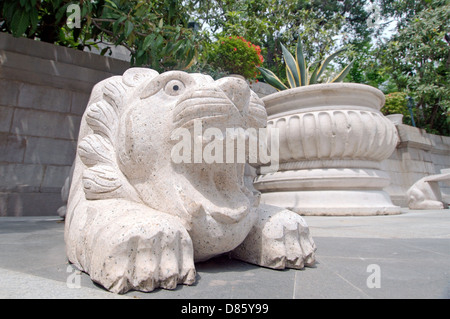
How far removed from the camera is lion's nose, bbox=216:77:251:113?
1.16 m

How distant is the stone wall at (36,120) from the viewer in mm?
3623

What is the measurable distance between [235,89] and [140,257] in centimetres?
65

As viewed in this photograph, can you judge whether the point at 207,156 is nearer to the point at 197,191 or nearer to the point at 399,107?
the point at 197,191

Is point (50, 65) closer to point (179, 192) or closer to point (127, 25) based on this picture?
point (127, 25)

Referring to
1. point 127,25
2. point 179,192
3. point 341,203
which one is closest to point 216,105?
point 179,192

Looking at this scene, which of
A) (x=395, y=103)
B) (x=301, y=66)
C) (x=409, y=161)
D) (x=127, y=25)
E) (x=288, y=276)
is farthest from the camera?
(x=395, y=103)

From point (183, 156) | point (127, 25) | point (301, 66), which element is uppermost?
point (301, 66)

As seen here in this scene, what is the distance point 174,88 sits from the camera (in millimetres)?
1250

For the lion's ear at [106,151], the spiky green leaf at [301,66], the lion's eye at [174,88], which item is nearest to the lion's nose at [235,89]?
the lion's eye at [174,88]

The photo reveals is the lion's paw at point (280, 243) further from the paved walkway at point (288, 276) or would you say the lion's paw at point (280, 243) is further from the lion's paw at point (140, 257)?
the lion's paw at point (140, 257)

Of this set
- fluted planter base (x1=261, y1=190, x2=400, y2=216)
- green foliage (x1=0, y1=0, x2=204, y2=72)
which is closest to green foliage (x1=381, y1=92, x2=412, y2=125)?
fluted planter base (x1=261, y1=190, x2=400, y2=216)

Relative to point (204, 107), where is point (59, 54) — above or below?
above

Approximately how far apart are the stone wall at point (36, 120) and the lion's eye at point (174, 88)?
3.18 metres

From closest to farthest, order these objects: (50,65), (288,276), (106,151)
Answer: (288,276) → (106,151) → (50,65)
